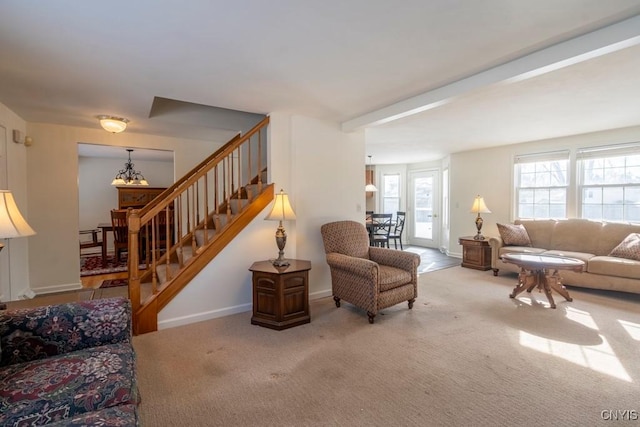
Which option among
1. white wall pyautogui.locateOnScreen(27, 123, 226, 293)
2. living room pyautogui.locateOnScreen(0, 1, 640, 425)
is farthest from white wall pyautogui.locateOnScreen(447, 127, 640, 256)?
white wall pyautogui.locateOnScreen(27, 123, 226, 293)

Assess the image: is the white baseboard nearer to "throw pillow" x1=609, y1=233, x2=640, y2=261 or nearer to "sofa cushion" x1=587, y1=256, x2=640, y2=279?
"sofa cushion" x1=587, y1=256, x2=640, y2=279

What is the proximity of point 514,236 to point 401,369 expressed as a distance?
401 centimetres

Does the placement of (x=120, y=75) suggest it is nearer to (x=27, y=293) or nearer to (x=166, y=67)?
(x=166, y=67)

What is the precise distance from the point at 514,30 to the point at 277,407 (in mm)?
2808

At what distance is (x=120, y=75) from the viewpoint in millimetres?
2680

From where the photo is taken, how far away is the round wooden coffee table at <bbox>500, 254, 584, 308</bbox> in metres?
3.63

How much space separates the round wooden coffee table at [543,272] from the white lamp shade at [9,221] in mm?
4672

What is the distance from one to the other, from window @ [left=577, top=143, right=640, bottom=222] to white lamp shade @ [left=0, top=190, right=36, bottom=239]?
6793 mm

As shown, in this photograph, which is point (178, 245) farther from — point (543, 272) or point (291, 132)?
point (543, 272)

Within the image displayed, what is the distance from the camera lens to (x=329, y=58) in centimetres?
238

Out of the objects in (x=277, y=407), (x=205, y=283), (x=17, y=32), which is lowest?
(x=277, y=407)

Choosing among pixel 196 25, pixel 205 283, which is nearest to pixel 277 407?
pixel 205 283

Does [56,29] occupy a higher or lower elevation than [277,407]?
higher

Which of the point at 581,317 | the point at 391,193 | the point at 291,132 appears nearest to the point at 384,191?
the point at 391,193
